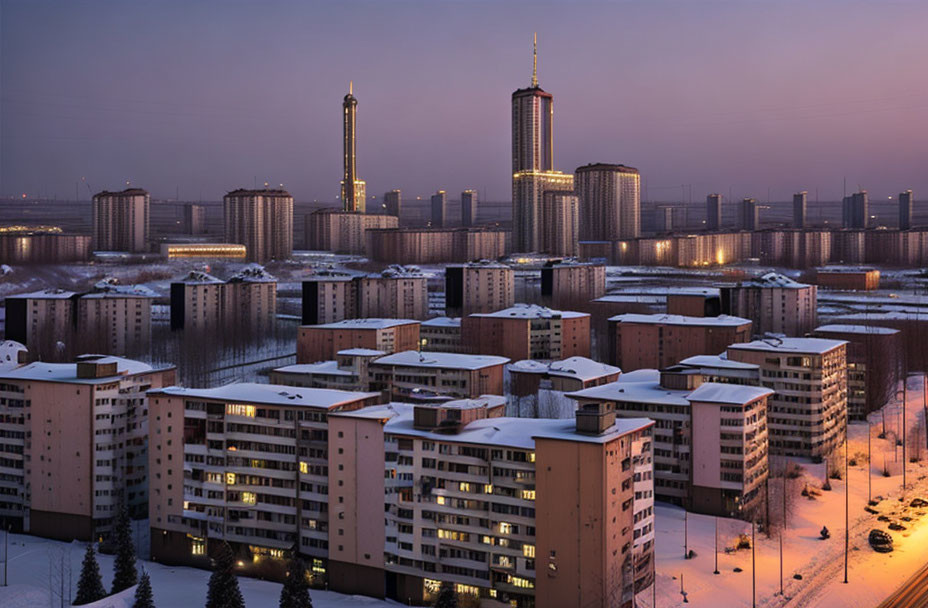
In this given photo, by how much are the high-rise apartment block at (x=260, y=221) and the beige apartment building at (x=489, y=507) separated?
35460 millimetres

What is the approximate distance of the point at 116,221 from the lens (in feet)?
136

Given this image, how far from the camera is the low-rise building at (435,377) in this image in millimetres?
14688

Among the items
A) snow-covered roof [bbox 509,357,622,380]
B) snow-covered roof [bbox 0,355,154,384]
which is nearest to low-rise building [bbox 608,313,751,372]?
snow-covered roof [bbox 509,357,622,380]

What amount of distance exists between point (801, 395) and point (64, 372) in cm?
1044

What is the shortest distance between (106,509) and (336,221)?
40.9 meters

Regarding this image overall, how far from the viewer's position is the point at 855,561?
961 centimetres

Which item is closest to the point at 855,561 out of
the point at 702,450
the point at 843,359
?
the point at 702,450

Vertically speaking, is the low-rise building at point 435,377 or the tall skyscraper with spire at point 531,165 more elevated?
the tall skyscraper with spire at point 531,165

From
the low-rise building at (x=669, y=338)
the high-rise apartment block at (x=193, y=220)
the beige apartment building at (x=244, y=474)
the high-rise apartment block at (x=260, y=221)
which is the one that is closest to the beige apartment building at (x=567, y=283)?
the low-rise building at (x=669, y=338)

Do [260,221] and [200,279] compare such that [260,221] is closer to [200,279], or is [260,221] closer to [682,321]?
[200,279]

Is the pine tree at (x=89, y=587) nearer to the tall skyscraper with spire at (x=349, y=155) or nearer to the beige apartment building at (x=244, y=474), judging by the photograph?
the beige apartment building at (x=244, y=474)

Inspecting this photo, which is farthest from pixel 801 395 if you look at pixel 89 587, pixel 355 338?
pixel 89 587

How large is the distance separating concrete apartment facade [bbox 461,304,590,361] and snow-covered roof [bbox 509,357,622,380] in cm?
253

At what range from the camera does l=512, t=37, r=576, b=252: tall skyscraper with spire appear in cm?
4734
